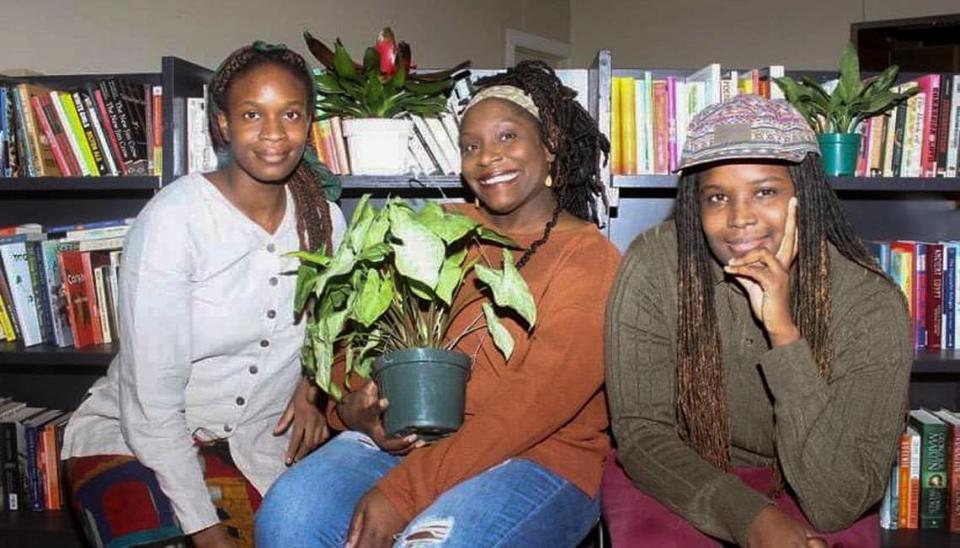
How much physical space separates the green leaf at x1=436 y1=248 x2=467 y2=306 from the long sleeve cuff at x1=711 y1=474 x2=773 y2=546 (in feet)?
1.92

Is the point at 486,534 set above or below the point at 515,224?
below

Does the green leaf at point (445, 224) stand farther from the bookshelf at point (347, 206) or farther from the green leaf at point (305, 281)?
the bookshelf at point (347, 206)

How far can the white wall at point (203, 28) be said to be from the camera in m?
3.00

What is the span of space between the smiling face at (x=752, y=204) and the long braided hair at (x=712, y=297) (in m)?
0.05

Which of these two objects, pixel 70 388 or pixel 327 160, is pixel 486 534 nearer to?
pixel 327 160

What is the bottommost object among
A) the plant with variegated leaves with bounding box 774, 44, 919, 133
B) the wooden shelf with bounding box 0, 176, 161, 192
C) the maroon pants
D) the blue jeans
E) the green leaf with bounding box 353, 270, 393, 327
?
the maroon pants

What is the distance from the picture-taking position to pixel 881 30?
546 cm

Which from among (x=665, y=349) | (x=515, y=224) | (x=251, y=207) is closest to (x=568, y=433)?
(x=665, y=349)

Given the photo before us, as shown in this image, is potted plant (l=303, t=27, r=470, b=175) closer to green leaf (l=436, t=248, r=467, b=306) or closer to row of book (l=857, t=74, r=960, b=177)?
green leaf (l=436, t=248, r=467, b=306)

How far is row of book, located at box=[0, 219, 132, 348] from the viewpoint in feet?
8.36

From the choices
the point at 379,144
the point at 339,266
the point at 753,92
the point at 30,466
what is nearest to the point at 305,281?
the point at 339,266

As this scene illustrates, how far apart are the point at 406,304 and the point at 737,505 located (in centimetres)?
68

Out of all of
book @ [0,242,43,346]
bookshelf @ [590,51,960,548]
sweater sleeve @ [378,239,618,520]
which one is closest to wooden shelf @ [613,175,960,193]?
bookshelf @ [590,51,960,548]

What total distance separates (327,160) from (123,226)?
0.65 m
